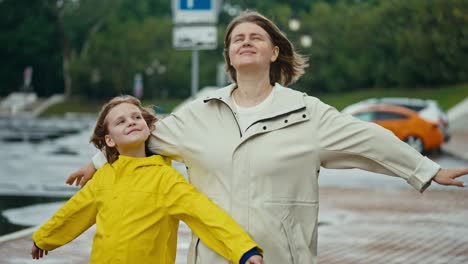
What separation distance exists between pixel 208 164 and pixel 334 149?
53cm

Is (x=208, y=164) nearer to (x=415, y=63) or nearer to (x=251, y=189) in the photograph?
(x=251, y=189)

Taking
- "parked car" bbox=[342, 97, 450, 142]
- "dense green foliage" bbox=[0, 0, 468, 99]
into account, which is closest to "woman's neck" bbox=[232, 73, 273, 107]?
"parked car" bbox=[342, 97, 450, 142]

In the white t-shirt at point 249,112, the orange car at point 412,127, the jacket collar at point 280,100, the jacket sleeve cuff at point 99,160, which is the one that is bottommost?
the orange car at point 412,127

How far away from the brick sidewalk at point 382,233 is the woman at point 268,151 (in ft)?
13.5

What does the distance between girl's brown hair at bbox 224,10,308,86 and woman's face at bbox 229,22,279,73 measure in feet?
0.12

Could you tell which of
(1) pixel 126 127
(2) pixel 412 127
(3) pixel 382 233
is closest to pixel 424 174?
(1) pixel 126 127

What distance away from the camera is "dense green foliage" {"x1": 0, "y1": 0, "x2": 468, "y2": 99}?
173 ft

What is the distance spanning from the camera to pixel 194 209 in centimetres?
385

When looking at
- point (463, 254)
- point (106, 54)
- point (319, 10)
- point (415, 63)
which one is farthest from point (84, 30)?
point (463, 254)

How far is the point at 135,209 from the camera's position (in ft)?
13.1

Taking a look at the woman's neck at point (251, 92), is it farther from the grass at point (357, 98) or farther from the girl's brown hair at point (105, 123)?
the grass at point (357, 98)

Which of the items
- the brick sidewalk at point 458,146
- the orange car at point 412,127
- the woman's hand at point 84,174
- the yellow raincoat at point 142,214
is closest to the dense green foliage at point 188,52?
the brick sidewalk at point 458,146

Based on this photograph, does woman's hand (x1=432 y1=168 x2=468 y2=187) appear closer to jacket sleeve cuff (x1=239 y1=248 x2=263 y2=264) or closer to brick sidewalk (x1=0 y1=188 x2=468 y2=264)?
jacket sleeve cuff (x1=239 y1=248 x2=263 y2=264)

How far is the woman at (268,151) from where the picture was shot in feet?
12.6
